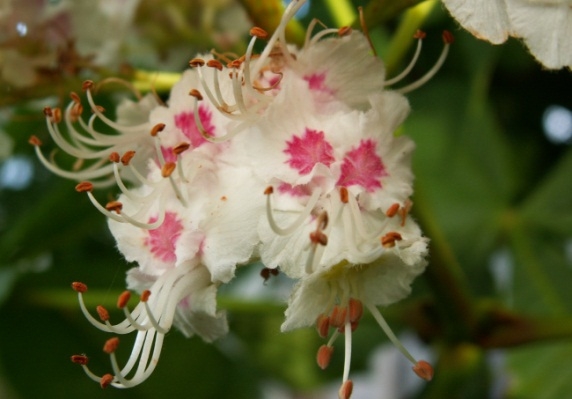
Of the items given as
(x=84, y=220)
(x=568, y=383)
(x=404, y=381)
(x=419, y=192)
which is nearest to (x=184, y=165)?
(x=419, y=192)

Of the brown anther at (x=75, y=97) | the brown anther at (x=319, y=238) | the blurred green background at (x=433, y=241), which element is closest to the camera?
the brown anther at (x=319, y=238)

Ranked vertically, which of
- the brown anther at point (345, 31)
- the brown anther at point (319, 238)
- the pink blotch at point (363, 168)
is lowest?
the pink blotch at point (363, 168)

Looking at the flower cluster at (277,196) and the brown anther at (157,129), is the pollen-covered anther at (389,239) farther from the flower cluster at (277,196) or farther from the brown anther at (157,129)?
the brown anther at (157,129)

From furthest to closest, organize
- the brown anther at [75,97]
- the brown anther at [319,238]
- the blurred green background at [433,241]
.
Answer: the blurred green background at [433,241] → the brown anther at [75,97] → the brown anther at [319,238]

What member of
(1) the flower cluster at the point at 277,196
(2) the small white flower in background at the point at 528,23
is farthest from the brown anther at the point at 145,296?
(2) the small white flower in background at the point at 528,23

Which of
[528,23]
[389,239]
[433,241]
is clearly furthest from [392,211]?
[433,241]

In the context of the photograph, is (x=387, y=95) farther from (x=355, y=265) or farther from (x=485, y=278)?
(x=485, y=278)
